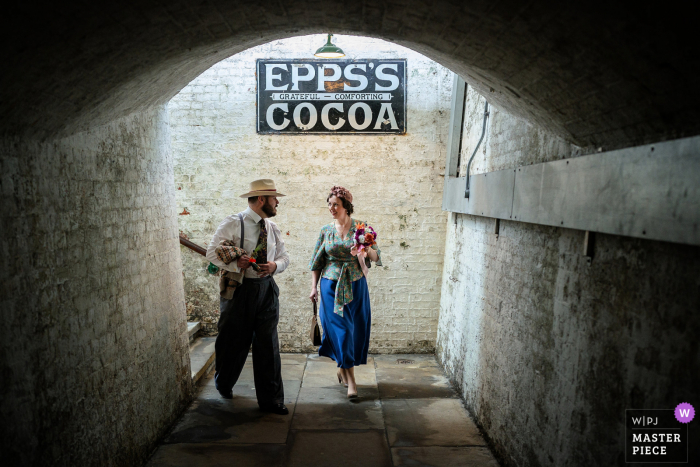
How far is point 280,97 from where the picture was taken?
6582 millimetres

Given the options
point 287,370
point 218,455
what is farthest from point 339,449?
point 287,370

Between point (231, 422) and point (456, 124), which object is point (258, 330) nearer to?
point (231, 422)

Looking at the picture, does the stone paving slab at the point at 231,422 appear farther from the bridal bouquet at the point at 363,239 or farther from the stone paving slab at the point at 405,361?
the bridal bouquet at the point at 363,239

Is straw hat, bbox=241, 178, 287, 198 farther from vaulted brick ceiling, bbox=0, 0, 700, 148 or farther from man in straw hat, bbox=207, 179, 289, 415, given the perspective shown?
vaulted brick ceiling, bbox=0, 0, 700, 148

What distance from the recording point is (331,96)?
21.6 feet

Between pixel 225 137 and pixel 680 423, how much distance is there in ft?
18.4

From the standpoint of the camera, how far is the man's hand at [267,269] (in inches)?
190

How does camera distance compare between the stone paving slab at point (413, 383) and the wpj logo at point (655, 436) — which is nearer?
the wpj logo at point (655, 436)

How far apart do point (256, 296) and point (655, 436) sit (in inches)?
134

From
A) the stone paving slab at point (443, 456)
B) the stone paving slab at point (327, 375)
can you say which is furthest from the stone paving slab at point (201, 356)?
the stone paving slab at point (443, 456)

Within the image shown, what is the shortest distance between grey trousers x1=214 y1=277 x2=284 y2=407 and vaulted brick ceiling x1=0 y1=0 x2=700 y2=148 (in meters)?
2.00

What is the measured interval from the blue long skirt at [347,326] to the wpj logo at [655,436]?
10.4 ft

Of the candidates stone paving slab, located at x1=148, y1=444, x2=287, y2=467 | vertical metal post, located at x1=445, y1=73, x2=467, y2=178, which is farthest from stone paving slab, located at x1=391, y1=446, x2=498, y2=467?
vertical metal post, located at x1=445, y1=73, x2=467, y2=178

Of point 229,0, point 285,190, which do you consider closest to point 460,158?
point 285,190
